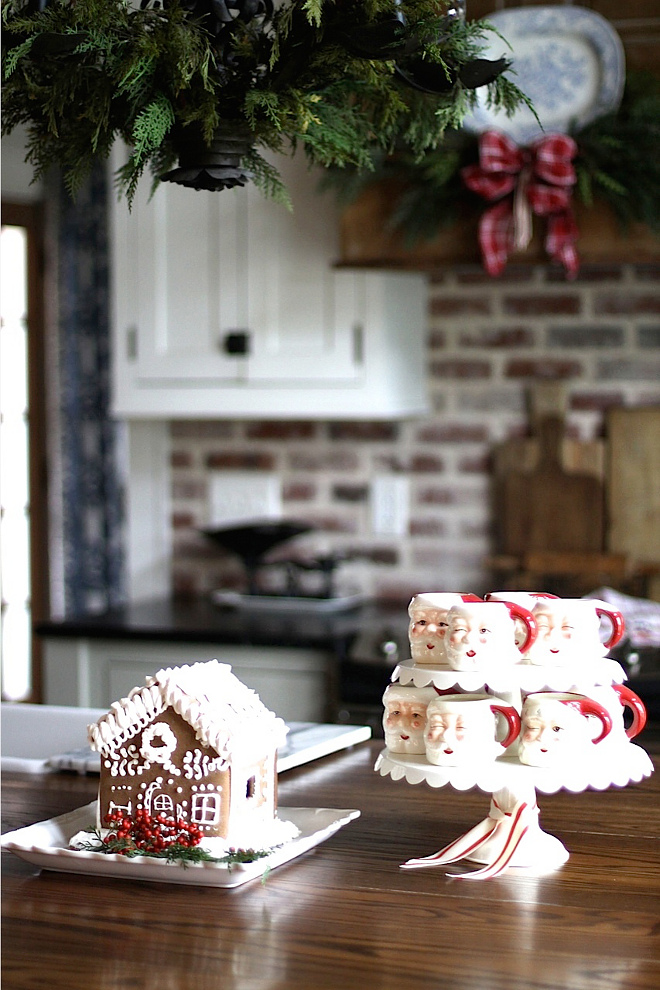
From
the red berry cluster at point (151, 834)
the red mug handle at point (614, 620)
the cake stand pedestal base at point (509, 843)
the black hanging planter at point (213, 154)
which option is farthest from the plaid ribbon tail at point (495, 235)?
the red berry cluster at point (151, 834)

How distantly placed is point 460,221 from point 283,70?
63.3 inches

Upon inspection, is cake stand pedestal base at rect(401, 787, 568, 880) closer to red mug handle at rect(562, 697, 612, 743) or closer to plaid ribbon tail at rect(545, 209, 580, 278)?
red mug handle at rect(562, 697, 612, 743)

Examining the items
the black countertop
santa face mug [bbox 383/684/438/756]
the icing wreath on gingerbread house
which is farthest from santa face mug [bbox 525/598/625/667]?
the black countertop

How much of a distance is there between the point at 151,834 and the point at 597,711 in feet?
1.51

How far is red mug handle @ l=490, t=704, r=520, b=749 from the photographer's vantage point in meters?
1.25

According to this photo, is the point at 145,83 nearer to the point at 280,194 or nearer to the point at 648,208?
the point at 280,194

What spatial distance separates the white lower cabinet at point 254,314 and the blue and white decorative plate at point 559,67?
0.52 meters

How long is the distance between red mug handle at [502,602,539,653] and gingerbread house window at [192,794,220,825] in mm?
339

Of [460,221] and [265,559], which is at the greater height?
[460,221]

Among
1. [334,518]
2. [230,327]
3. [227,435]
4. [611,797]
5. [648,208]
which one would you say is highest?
[648,208]

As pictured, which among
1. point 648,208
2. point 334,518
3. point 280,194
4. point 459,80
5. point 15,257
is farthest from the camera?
point 15,257

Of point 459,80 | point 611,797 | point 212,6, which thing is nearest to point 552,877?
point 611,797

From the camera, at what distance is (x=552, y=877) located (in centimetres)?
123

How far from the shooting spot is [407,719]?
127cm
